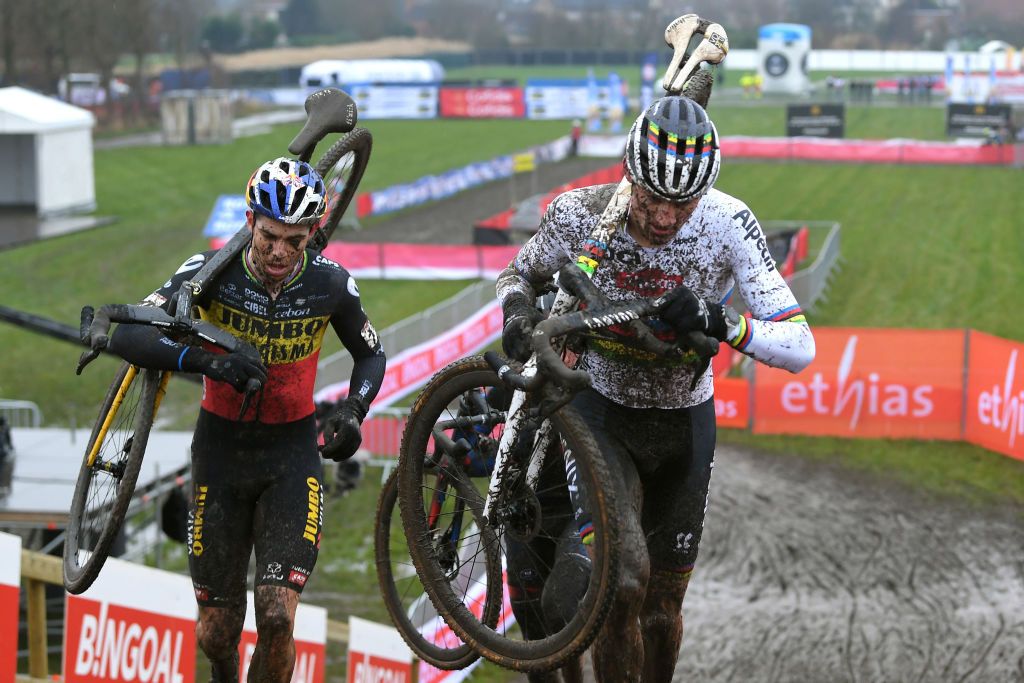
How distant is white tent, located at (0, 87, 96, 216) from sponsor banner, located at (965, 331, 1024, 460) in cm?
3369

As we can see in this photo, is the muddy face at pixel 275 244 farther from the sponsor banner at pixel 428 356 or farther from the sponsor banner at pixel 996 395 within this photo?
the sponsor banner at pixel 996 395

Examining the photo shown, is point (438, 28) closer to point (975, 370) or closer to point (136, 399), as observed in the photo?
point (975, 370)

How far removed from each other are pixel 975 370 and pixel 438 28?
324 ft

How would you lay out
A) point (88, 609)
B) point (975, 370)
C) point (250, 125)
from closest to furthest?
1. point (88, 609)
2. point (975, 370)
3. point (250, 125)

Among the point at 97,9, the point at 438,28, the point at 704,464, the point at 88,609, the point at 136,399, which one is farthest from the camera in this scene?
the point at 438,28

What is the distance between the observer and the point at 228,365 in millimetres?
7117

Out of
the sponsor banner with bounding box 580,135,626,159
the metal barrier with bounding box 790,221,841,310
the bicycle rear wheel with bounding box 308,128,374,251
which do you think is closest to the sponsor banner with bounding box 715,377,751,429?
the metal barrier with bounding box 790,221,841,310

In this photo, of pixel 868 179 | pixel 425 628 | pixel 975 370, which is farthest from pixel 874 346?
pixel 868 179

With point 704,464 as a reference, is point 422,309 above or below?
below

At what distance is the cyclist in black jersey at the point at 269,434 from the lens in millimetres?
7383

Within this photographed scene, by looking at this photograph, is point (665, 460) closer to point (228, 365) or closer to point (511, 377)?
point (511, 377)

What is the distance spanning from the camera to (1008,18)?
8081 centimetres

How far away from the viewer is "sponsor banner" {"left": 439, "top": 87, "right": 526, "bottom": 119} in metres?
81.0

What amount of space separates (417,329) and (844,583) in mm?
11227
